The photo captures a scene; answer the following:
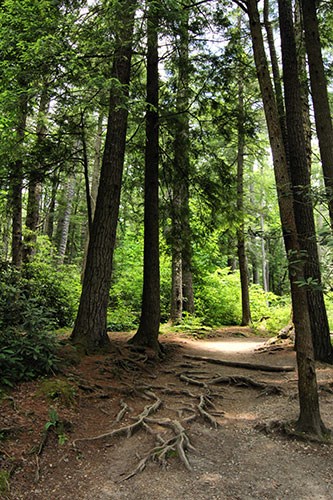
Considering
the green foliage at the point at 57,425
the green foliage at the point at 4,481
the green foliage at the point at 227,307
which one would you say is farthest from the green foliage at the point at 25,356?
the green foliage at the point at 227,307

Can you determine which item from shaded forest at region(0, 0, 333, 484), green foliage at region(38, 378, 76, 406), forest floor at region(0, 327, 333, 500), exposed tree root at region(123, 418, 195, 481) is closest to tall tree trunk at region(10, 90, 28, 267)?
shaded forest at region(0, 0, 333, 484)

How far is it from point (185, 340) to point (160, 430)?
21.2 ft

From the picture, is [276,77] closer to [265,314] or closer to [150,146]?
[150,146]

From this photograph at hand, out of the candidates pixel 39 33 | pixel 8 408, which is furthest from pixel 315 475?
pixel 39 33

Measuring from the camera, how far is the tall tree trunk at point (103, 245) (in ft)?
24.0

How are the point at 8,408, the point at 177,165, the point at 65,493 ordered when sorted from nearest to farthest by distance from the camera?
1. the point at 65,493
2. the point at 8,408
3. the point at 177,165

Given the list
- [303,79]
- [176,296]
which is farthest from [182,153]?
[176,296]

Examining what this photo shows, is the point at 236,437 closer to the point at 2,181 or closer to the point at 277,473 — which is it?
the point at 277,473

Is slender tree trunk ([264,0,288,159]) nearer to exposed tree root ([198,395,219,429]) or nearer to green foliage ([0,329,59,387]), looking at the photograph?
exposed tree root ([198,395,219,429])

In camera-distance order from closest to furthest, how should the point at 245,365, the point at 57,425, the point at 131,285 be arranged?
the point at 57,425
the point at 245,365
the point at 131,285

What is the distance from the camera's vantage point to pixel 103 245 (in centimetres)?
762

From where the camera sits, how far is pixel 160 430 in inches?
187

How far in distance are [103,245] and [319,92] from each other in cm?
498

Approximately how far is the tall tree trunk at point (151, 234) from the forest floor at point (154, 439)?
4.96ft
